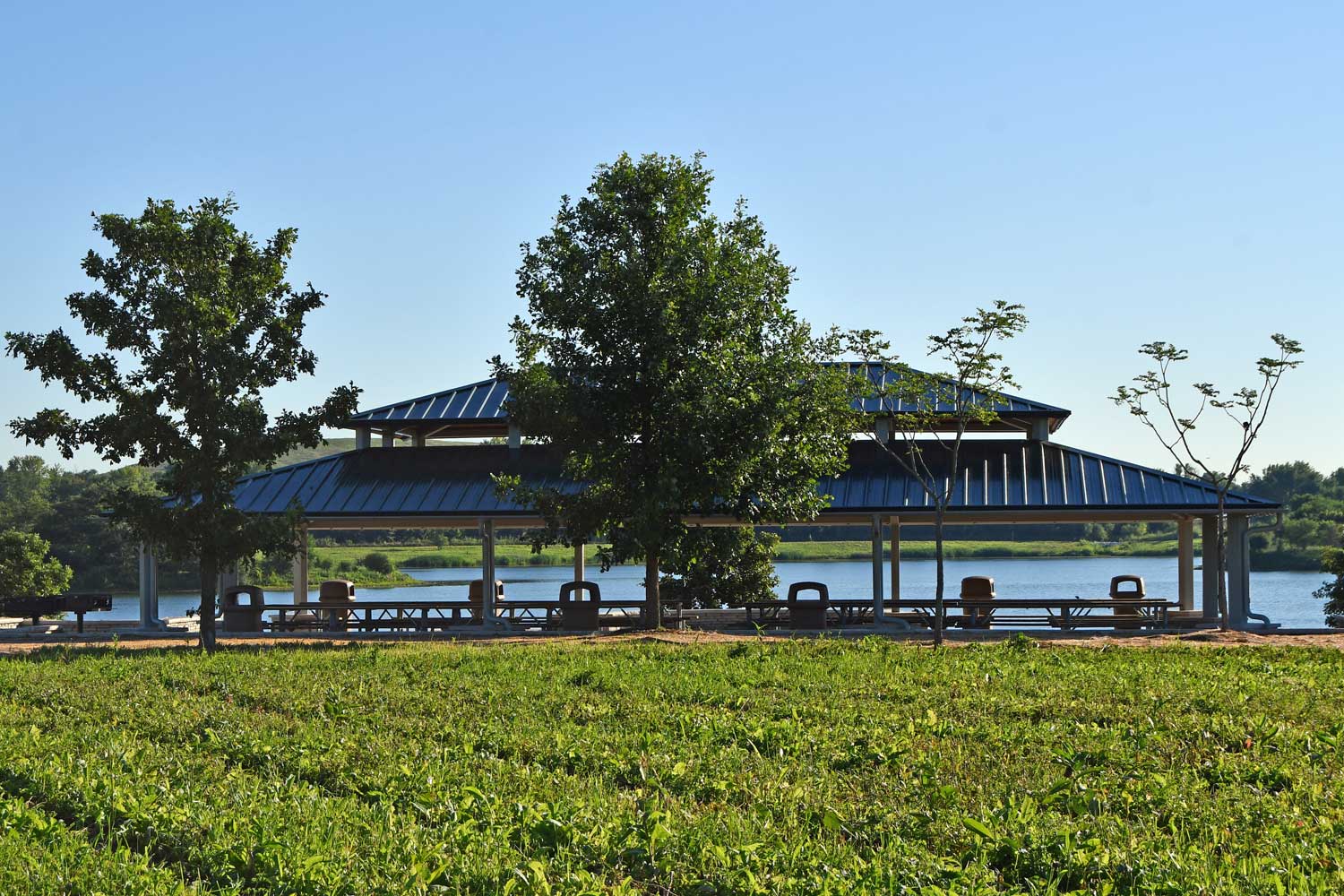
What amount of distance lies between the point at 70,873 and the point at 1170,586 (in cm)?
5360

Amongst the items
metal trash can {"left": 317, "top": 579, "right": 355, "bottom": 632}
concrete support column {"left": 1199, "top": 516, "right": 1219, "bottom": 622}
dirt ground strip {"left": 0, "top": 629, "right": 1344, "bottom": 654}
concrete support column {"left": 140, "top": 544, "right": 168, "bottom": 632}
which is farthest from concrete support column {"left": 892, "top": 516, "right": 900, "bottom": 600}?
concrete support column {"left": 140, "top": 544, "right": 168, "bottom": 632}

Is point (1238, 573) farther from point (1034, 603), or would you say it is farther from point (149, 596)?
point (149, 596)

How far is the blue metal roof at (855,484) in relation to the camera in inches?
888

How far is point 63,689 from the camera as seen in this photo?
1166cm

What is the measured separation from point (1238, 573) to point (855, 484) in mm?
6770

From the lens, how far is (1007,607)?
874 inches

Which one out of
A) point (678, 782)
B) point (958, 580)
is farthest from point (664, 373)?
point (958, 580)

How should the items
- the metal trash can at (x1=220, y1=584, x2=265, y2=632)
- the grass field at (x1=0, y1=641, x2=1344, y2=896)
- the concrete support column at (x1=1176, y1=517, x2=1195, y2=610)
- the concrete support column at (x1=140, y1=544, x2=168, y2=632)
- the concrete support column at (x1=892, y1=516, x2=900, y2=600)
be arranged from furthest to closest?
the concrete support column at (x1=892, y1=516, x2=900, y2=600)
the concrete support column at (x1=1176, y1=517, x2=1195, y2=610)
the concrete support column at (x1=140, y1=544, x2=168, y2=632)
the metal trash can at (x1=220, y1=584, x2=265, y2=632)
the grass field at (x1=0, y1=641, x2=1344, y2=896)

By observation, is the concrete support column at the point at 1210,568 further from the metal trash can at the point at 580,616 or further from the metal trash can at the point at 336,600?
the metal trash can at the point at 336,600

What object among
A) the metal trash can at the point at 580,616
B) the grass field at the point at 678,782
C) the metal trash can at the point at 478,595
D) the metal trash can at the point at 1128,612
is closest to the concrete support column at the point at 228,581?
the metal trash can at the point at 478,595

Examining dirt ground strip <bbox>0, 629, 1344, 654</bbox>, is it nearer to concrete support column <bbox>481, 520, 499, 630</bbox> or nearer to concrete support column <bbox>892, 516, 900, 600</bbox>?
concrete support column <bbox>481, 520, 499, 630</bbox>

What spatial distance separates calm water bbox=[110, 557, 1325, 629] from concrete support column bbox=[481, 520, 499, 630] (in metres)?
6.11

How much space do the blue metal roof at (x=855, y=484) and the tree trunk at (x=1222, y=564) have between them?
38 cm

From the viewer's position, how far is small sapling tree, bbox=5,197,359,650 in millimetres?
17891
